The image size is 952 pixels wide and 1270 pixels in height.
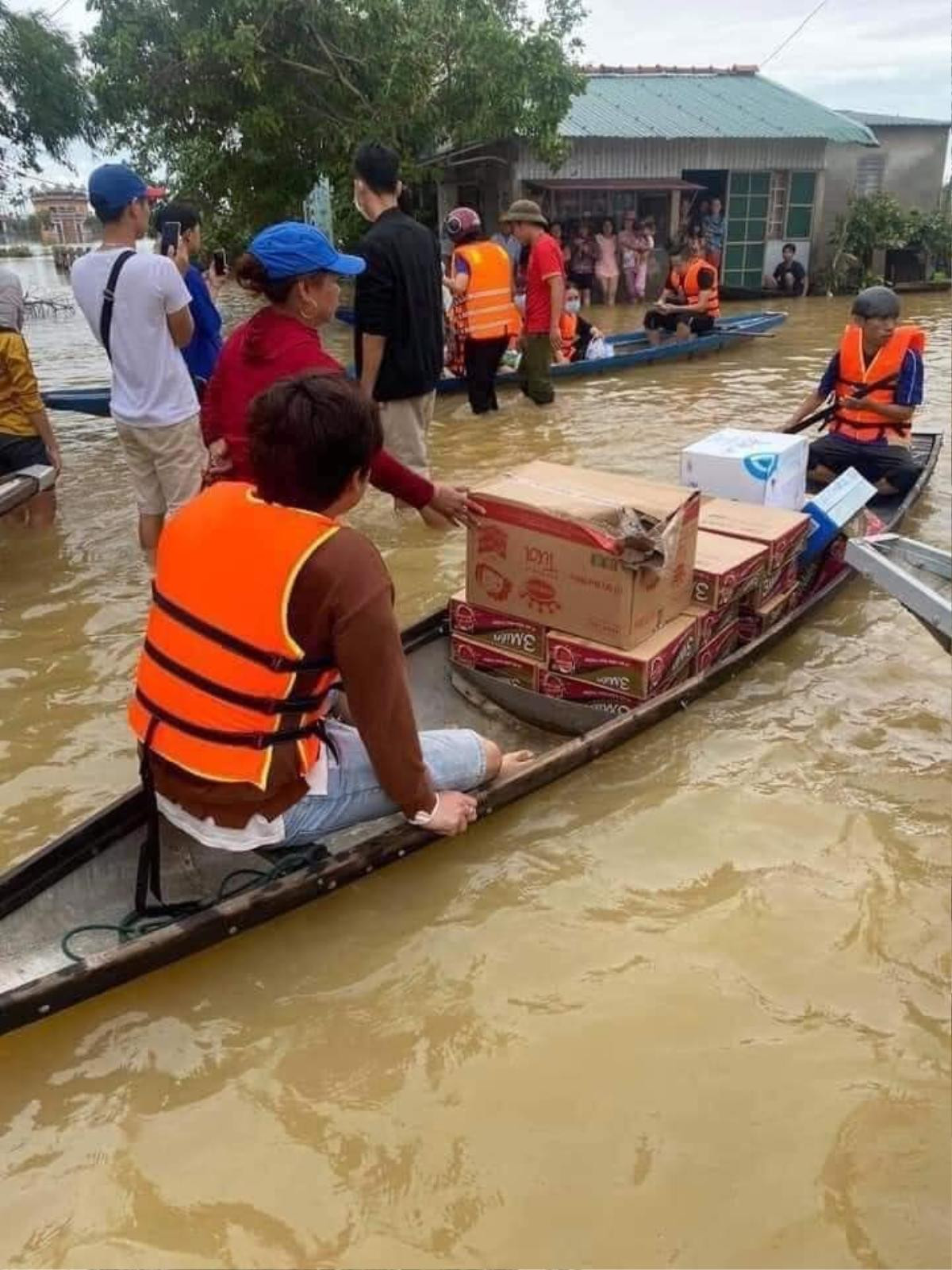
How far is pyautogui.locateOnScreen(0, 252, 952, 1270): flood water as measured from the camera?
2.17 m

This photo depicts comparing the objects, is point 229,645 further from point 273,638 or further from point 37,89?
point 37,89

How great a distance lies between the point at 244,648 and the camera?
235 cm

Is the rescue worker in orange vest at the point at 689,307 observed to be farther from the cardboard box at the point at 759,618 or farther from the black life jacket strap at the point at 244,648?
the black life jacket strap at the point at 244,648

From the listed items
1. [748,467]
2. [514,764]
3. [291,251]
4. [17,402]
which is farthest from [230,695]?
[17,402]

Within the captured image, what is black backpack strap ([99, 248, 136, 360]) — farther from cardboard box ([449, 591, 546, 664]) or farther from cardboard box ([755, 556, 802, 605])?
cardboard box ([755, 556, 802, 605])

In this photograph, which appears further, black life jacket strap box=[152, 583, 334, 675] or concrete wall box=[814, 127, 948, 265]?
concrete wall box=[814, 127, 948, 265]

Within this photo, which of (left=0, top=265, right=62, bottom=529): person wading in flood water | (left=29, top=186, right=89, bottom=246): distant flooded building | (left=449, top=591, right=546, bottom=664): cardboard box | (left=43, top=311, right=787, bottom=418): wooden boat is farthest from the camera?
(left=29, top=186, right=89, bottom=246): distant flooded building

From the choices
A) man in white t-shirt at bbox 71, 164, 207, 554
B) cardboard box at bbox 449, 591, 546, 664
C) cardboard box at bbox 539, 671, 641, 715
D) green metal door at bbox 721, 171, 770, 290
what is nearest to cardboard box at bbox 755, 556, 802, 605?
cardboard box at bbox 539, 671, 641, 715

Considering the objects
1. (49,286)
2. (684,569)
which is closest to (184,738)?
(684,569)

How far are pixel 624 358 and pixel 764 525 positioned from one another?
24.2ft

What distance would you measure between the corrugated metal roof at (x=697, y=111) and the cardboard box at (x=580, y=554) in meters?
15.6

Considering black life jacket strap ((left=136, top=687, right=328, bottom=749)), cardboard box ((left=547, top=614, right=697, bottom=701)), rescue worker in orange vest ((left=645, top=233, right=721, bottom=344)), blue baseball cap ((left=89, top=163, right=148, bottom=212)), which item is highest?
blue baseball cap ((left=89, top=163, right=148, bottom=212))

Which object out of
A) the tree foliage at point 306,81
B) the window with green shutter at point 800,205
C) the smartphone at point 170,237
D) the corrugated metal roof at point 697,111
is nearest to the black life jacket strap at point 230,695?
the smartphone at point 170,237

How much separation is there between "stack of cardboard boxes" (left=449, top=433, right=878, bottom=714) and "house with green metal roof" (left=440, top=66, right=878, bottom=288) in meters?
15.0
